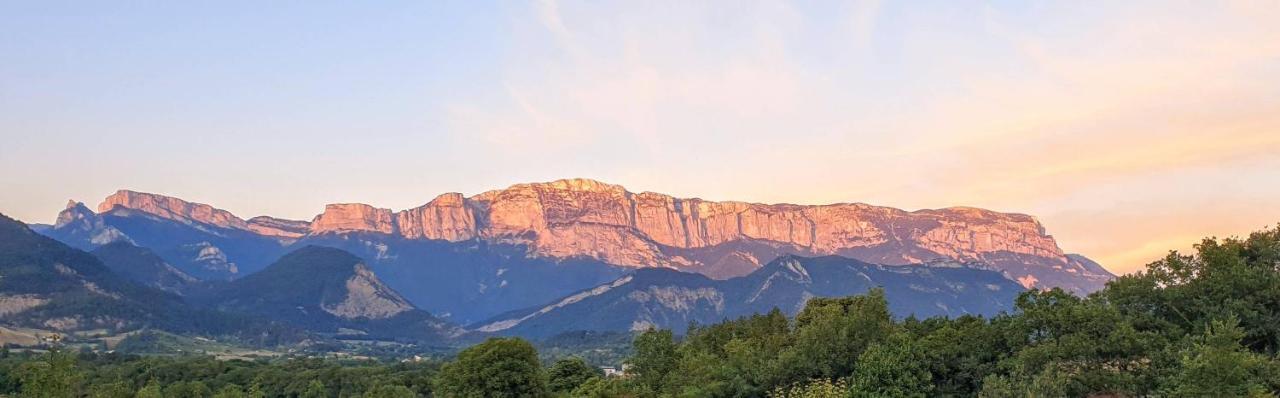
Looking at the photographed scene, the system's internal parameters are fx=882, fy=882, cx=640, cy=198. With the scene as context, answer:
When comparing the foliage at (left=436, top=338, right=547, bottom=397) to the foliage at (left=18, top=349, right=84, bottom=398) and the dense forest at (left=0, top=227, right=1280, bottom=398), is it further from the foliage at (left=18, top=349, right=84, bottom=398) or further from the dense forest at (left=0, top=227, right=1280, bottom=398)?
the foliage at (left=18, top=349, right=84, bottom=398)

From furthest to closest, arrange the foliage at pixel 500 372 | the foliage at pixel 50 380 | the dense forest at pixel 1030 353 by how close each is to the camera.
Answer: the foliage at pixel 500 372, the foliage at pixel 50 380, the dense forest at pixel 1030 353

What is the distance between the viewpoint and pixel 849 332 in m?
105

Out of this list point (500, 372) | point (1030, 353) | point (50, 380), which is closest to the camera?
point (50, 380)

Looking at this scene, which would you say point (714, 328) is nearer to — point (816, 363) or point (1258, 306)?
Answer: point (816, 363)

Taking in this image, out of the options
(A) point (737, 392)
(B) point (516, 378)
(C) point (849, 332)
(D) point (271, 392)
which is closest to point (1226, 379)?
(C) point (849, 332)

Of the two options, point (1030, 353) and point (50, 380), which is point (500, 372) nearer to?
point (50, 380)

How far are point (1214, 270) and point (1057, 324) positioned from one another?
18.4 metres

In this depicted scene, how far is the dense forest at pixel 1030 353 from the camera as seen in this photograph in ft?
245

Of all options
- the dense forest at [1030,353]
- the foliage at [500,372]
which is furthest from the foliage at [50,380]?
the foliage at [500,372]

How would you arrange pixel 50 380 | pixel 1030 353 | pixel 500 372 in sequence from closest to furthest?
pixel 50 380, pixel 1030 353, pixel 500 372

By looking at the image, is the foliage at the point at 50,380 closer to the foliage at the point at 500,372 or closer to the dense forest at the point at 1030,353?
the dense forest at the point at 1030,353

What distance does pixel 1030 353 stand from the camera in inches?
3310

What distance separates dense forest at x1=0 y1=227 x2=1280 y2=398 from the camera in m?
74.8

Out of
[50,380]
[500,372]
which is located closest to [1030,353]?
[500,372]
